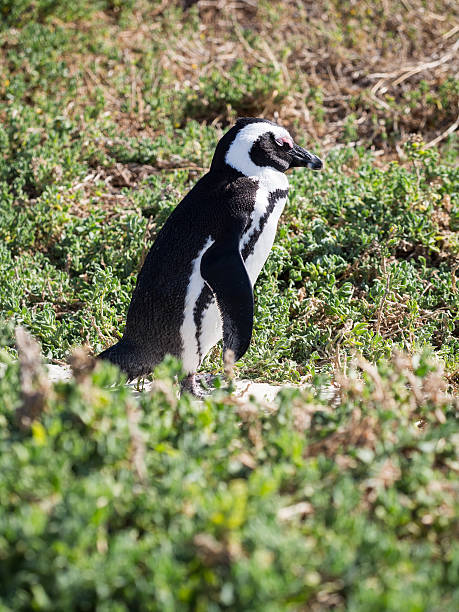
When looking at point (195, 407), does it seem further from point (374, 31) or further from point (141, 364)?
point (374, 31)

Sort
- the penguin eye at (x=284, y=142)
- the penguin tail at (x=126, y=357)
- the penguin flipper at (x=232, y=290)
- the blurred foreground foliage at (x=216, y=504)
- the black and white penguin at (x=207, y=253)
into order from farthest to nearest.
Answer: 1. the penguin eye at (x=284, y=142)
2. the penguin tail at (x=126, y=357)
3. the black and white penguin at (x=207, y=253)
4. the penguin flipper at (x=232, y=290)
5. the blurred foreground foliage at (x=216, y=504)

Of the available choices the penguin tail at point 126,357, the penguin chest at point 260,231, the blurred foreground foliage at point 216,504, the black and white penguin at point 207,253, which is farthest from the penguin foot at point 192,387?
the blurred foreground foliage at point 216,504

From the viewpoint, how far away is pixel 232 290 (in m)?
2.88

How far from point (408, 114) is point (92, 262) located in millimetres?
3136

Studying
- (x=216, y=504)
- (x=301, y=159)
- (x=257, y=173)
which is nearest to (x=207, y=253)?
(x=257, y=173)

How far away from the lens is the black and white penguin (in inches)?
120

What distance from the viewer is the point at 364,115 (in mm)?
6281

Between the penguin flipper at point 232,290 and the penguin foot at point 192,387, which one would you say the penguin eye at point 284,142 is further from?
the penguin foot at point 192,387

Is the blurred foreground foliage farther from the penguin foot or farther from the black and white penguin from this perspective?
the penguin foot

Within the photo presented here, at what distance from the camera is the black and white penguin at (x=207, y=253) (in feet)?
10.0

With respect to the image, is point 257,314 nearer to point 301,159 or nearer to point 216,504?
point 301,159

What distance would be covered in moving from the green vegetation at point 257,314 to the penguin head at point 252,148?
31.8 inches

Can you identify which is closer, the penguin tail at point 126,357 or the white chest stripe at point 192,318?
the white chest stripe at point 192,318

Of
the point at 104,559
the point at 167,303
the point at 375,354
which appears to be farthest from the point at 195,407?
the point at 375,354
